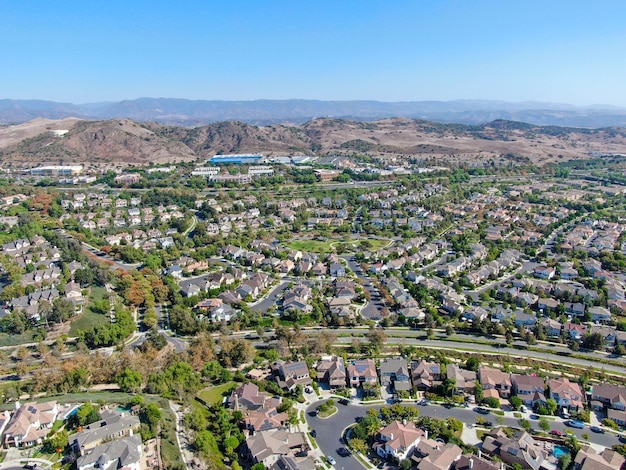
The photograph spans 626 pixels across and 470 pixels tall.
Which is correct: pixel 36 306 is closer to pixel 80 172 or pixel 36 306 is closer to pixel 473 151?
pixel 80 172

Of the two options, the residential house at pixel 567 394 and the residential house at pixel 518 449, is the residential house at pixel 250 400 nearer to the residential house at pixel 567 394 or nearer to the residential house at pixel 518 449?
the residential house at pixel 518 449

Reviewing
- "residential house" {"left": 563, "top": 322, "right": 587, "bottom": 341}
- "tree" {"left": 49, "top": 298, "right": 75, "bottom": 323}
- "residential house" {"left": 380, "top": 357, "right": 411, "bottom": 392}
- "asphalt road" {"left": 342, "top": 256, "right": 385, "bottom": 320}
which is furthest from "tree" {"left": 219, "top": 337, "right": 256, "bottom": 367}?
"residential house" {"left": 563, "top": 322, "right": 587, "bottom": 341}

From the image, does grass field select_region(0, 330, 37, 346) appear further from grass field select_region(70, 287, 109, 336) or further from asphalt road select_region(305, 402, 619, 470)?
asphalt road select_region(305, 402, 619, 470)

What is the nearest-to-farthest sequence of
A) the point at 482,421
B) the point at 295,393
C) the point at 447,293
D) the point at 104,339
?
the point at 482,421 → the point at 295,393 → the point at 104,339 → the point at 447,293

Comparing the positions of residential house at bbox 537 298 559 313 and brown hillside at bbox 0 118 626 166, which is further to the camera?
brown hillside at bbox 0 118 626 166

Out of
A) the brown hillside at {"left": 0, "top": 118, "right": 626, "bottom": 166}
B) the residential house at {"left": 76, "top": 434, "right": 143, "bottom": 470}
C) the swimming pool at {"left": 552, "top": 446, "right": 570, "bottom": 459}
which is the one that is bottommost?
the swimming pool at {"left": 552, "top": 446, "right": 570, "bottom": 459}

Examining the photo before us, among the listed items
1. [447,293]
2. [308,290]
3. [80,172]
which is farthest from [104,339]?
[80,172]
